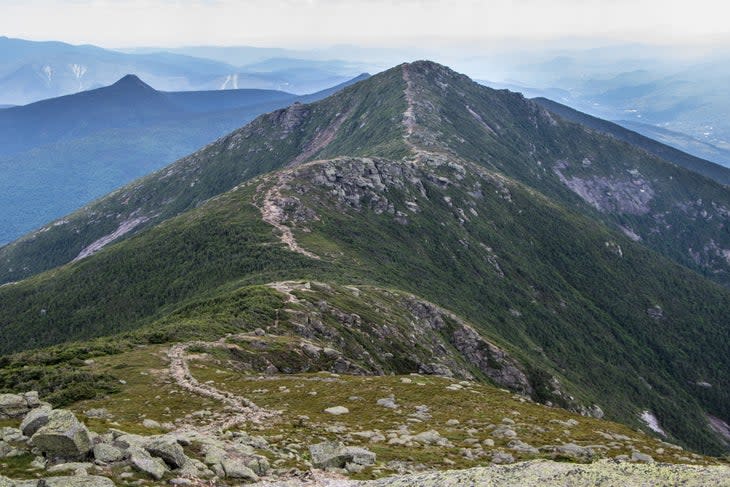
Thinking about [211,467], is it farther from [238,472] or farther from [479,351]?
[479,351]

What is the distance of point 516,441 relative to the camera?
3531 cm

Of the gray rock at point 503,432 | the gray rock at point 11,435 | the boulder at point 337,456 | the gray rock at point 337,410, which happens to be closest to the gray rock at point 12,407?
the gray rock at point 11,435

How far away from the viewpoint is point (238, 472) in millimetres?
23359

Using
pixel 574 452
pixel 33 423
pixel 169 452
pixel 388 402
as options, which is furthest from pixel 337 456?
pixel 574 452

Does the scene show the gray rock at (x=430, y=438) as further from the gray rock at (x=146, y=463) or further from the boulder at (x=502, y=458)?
the gray rock at (x=146, y=463)

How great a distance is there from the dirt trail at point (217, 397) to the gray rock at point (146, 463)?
11789mm

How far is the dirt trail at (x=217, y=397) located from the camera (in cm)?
3628

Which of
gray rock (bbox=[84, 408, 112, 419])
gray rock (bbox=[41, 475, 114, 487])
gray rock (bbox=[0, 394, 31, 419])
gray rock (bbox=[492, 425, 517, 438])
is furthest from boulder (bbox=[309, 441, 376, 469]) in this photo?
gray rock (bbox=[84, 408, 112, 419])

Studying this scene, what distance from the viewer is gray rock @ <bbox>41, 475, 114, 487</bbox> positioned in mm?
17844

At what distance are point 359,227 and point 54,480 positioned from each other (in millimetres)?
145704

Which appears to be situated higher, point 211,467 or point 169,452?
point 169,452

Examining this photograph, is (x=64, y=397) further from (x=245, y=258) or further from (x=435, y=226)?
(x=435, y=226)

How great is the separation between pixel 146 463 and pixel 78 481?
318cm

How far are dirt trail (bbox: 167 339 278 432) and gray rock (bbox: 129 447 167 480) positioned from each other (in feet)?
38.7
